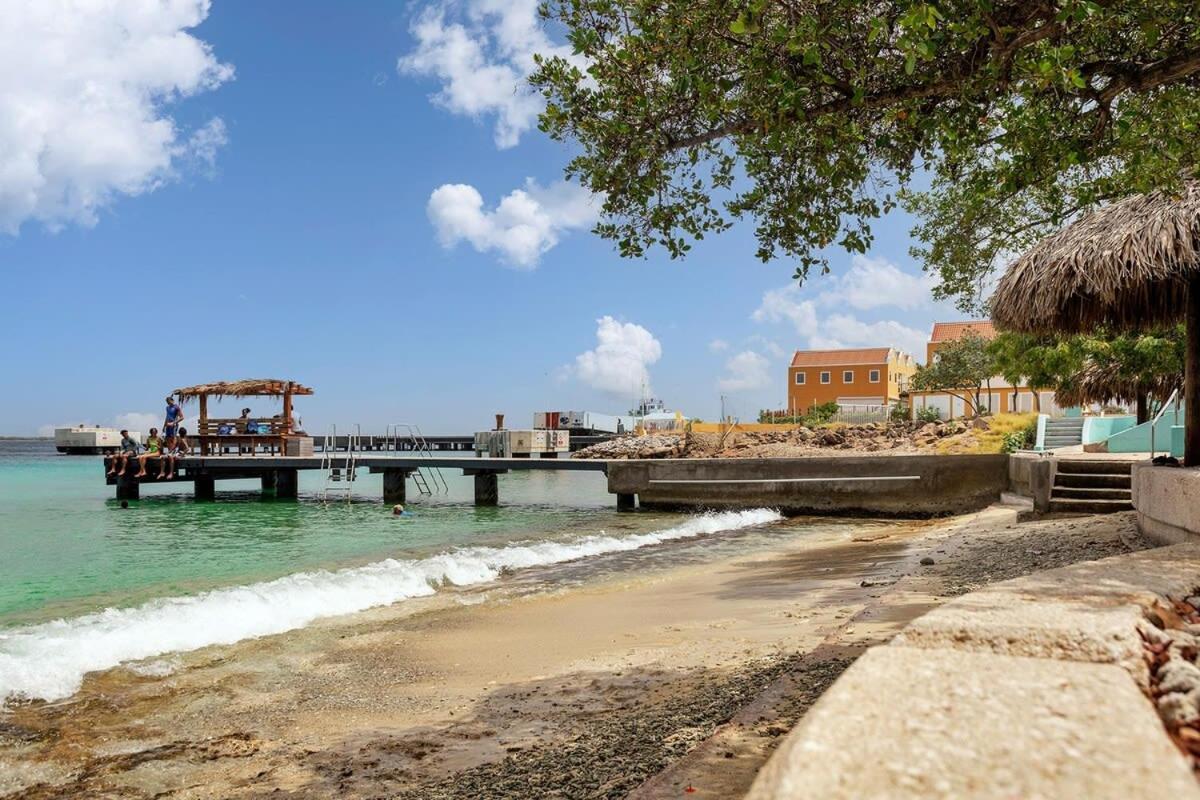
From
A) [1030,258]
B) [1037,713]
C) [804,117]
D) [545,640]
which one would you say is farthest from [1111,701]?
[1030,258]

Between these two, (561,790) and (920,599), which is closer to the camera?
(561,790)

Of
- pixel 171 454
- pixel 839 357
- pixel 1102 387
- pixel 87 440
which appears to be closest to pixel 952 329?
pixel 839 357

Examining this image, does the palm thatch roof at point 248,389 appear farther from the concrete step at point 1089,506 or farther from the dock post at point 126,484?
the concrete step at point 1089,506

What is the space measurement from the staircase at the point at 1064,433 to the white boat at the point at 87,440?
7912 centimetres

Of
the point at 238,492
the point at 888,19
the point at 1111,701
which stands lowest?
the point at 238,492

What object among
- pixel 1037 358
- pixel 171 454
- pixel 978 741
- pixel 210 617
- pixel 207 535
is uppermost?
pixel 1037 358

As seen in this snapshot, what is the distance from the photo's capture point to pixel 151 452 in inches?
1066

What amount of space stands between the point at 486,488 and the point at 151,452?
11.6 m

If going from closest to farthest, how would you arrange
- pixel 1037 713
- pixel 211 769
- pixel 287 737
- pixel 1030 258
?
1. pixel 1037 713
2. pixel 211 769
3. pixel 287 737
4. pixel 1030 258

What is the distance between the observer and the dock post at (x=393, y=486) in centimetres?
2661

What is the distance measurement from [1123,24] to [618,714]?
585cm

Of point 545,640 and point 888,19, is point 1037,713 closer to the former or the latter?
point 888,19

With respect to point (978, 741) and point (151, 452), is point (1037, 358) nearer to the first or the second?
point (978, 741)

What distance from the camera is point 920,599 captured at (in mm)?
6199
